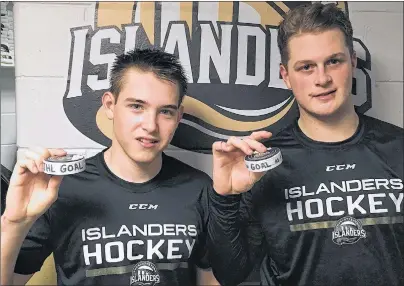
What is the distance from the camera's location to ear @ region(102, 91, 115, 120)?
110 cm

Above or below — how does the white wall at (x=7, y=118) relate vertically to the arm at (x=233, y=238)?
above

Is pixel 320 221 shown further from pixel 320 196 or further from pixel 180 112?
pixel 180 112

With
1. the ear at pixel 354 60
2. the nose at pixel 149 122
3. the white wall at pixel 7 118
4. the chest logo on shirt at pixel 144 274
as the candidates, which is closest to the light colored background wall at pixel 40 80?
the white wall at pixel 7 118

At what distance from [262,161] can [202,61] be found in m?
0.33

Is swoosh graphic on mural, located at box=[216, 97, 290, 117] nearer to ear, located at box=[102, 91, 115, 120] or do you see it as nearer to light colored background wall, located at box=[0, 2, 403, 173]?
light colored background wall, located at box=[0, 2, 403, 173]

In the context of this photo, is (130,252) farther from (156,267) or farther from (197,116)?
(197,116)

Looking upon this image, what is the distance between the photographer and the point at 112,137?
44.3 inches

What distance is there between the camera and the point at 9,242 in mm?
1036

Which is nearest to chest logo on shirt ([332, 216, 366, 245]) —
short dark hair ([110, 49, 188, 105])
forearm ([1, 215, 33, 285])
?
short dark hair ([110, 49, 188, 105])

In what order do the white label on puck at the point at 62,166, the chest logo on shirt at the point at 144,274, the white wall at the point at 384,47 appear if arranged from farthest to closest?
the white wall at the point at 384,47, the chest logo on shirt at the point at 144,274, the white label on puck at the point at 62,166

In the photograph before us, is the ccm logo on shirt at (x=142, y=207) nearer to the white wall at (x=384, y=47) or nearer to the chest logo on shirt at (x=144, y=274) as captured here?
the chest logo on shirt at (x=144, y=274)

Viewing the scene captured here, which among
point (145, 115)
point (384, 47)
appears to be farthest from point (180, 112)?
point (384, 47)

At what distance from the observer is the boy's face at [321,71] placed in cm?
109

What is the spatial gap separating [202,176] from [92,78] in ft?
1.16
